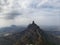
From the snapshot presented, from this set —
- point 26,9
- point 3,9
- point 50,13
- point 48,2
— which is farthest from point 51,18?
point 3,9

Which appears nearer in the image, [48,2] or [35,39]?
[35,39]

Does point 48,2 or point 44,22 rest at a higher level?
point 48,2

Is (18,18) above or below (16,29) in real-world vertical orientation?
above

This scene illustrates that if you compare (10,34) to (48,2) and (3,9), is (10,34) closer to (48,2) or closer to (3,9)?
(3,9)

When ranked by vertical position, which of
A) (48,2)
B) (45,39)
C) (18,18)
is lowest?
(45,39)

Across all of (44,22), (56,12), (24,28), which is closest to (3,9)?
(24,28)

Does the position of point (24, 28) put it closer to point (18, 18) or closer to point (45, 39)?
point (18, 18)
